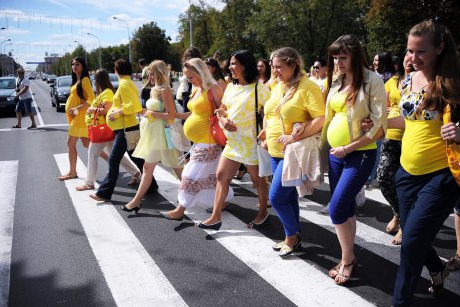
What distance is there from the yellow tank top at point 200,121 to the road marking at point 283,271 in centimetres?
103

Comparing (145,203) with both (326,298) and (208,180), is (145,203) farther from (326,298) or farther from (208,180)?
(326,298)

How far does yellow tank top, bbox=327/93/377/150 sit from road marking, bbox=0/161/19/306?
2.95m

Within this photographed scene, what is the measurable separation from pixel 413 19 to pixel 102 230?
34.6 metres

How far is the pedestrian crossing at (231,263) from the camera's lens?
3439 millimetres

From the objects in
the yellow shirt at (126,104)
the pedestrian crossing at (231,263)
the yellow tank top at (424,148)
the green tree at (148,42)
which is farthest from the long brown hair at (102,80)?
the green tree at (148,42)

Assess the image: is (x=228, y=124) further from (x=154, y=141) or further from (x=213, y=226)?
(x=154, y=141)

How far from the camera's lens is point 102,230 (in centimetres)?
506

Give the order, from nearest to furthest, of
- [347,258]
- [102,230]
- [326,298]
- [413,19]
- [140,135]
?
[326,298] → [347,258] → [102,230] → [140,135] → [413,19]

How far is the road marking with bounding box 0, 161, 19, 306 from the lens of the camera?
3.84 m

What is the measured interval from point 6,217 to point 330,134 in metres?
4.31

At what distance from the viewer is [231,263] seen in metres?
4.10

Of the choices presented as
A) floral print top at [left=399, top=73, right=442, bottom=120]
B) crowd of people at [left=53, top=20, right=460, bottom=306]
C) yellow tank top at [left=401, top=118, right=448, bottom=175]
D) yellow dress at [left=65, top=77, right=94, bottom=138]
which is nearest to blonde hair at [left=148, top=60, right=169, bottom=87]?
crowd of people at [left=53, top=20, right=460, bottom=306]

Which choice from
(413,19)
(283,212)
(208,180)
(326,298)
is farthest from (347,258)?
(413,19)

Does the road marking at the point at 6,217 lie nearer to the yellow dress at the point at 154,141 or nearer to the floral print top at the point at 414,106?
the yellow dress at the point at 154,141
